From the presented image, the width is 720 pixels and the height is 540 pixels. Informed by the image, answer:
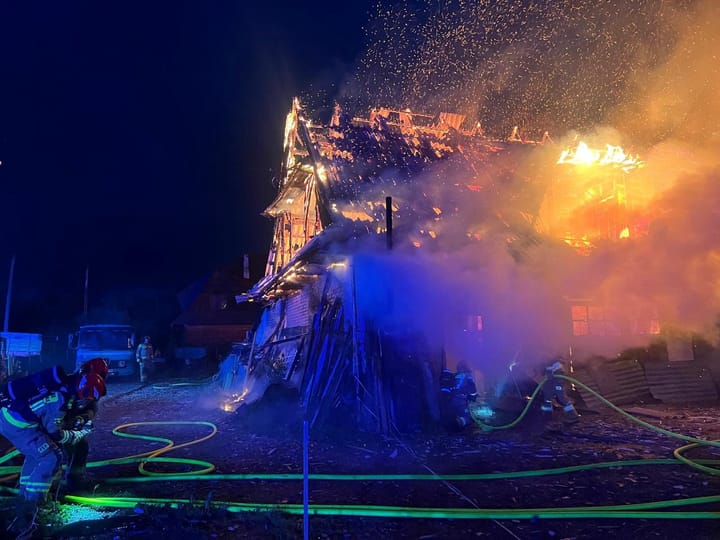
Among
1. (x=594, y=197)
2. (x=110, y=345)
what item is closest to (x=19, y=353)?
(x=110, y=345)

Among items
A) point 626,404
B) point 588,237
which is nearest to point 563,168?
point 588,237

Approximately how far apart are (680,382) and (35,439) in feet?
43.9

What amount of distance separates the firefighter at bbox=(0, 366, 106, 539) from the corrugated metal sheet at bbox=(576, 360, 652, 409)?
34.1ft

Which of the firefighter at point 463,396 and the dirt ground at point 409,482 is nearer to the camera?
the dirt ground at point 409,482

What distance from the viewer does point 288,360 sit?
1195 centimetres

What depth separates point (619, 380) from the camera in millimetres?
11273

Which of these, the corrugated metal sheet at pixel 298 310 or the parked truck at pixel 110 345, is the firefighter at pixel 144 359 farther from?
the corrugated metal sheet at pixel 298 310

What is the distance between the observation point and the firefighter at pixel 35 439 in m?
4.62

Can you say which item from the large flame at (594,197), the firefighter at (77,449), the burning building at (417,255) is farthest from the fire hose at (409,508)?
the large flame at (594,197)

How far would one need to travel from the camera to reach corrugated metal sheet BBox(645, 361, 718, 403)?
1142 centimetres

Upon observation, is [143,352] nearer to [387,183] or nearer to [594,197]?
[387,183]

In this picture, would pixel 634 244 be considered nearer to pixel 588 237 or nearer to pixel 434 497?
pixel 588 237

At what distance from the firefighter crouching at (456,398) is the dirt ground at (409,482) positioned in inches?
13.0

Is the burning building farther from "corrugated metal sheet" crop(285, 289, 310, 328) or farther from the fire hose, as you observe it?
the fire hose
